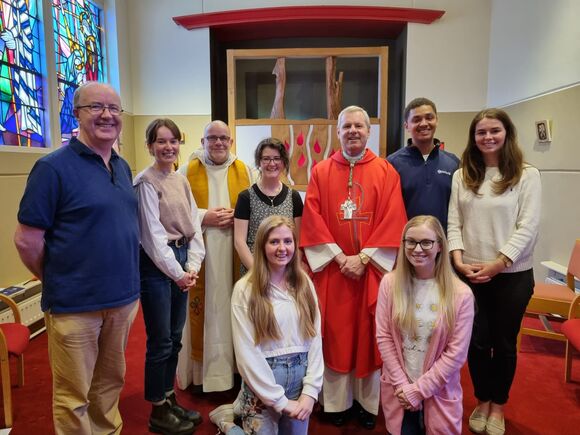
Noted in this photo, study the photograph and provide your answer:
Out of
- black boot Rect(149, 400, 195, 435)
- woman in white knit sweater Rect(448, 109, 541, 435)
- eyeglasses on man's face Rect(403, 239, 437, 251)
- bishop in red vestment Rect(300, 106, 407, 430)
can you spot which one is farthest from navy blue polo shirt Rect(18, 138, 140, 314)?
woman in white knit sweater Rect(448, 109, 541, 435)

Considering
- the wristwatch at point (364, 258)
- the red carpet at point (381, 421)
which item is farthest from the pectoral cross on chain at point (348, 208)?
the red carpet at point (381, 421)

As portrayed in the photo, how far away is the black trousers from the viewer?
1925 millimetres

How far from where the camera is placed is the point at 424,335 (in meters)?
1.66

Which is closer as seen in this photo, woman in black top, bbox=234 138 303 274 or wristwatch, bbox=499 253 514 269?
wristwatch, bbox=499 253 514 269

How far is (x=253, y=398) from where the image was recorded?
1.59 m

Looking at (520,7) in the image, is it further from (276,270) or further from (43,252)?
(43,252)

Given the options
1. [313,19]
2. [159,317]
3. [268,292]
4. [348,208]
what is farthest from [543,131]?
[159,317]

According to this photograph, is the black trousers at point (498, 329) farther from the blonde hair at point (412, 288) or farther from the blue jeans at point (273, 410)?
the blue jeans at point (273, 410)

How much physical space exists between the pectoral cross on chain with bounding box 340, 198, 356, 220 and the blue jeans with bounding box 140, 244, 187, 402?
32.3 inches

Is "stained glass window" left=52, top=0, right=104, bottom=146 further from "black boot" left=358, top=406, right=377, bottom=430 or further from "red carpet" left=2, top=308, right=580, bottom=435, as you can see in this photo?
"black boot" left=358, top=406, right=377, bottom=430

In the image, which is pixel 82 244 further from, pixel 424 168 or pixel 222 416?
pixel 424 168

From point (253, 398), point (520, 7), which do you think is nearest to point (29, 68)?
point (253, 398)

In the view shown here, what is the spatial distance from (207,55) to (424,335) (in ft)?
15.5

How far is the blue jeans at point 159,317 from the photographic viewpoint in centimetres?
190
